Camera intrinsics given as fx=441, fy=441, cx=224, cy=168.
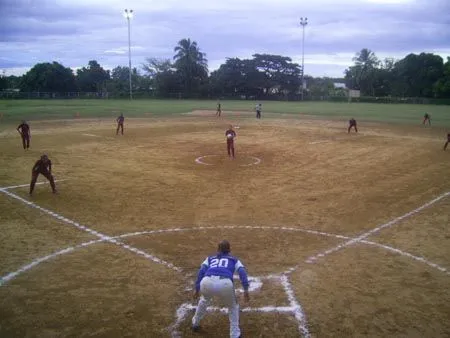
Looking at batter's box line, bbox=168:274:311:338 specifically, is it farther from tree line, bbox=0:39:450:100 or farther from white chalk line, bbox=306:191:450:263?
tree line, bbox=0:39:450:100

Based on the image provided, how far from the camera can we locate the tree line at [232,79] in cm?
9519

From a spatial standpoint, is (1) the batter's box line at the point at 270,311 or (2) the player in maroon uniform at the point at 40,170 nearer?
(1) the batter's box line at the point at 270,311

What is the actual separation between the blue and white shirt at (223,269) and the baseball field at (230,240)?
1055 millimetres

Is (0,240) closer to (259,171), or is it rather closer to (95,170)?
(95,170)

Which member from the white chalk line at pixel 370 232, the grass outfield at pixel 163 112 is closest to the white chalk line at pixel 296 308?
the white chalk line at pixel 370 232

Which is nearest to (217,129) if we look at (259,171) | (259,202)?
(259,171)

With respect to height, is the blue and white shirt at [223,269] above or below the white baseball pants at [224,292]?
above

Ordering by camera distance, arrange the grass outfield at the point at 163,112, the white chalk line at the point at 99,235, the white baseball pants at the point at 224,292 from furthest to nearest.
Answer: the grass outfield at the point at 163,112, the white chalk line at the point at 99,235, the white baseball pants at the point at 224,292

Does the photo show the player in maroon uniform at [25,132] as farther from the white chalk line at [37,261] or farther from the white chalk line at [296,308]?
the white chalk line at [296,308]

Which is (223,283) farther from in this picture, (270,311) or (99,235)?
(99,235)

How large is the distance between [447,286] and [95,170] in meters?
15.6

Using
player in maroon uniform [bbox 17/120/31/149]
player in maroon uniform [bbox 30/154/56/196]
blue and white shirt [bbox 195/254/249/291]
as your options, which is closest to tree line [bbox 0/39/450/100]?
player in maroon uniform [bbox 17/120/31/149]

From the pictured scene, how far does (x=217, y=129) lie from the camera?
38.4 metres

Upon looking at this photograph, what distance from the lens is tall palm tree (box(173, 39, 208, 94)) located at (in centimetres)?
10356
